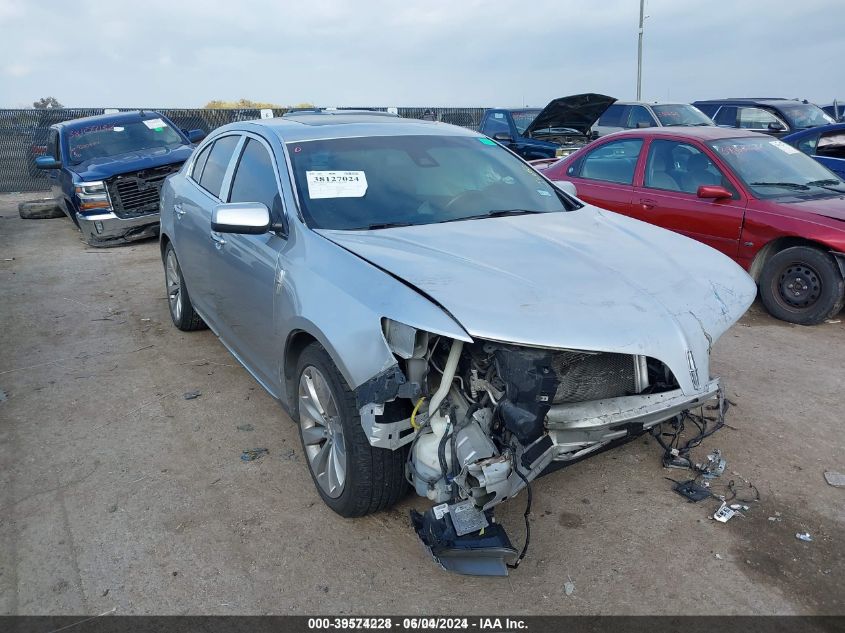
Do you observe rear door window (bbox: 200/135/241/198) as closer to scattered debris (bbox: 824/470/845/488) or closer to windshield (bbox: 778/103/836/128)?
scattered debris (bbox: 824/470/845/488)

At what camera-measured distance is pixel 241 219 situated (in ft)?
10.7

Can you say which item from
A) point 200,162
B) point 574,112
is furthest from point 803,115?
point 200,162

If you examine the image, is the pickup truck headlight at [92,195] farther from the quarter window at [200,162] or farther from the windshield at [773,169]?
the windshield at [773,169]

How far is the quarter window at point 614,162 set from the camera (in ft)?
22.6

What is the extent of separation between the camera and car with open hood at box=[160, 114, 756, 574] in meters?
2.52

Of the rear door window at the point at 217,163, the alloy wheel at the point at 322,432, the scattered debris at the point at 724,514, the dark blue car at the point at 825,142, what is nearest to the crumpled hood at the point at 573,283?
the alloy wheel at the point at 322,432

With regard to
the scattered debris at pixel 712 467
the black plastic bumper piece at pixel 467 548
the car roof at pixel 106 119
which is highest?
the car roof at pixel 106 119

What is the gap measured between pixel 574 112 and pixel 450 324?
31.7 feet

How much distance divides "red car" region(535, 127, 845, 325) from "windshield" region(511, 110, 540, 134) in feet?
22.5

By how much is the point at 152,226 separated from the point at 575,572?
8548 millimetres

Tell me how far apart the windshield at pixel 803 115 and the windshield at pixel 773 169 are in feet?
20.2

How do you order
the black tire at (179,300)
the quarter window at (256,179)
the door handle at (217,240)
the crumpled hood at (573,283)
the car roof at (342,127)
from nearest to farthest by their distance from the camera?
the crumpled hood at (573,283)
the quarter window at (256,179)
the car roof at (342,127)
the door handle at (217,240)
the black tire at (179,300)

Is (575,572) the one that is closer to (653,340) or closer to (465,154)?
(653,340)

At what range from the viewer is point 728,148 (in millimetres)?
6371
